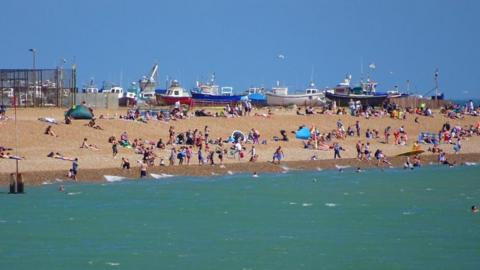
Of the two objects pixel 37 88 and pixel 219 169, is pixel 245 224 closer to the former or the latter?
pixel 219 169

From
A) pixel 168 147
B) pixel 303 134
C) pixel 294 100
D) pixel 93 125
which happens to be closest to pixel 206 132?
pixel 168 147

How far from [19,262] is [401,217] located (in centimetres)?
1362

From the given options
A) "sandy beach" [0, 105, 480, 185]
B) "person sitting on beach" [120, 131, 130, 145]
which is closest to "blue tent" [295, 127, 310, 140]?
"sandy beach" [0, 105, 480, 185]

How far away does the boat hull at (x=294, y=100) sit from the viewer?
82688mm

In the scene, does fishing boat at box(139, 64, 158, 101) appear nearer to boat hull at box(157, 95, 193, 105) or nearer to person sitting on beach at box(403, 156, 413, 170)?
boat hull at box(157, 95, 193, 105)

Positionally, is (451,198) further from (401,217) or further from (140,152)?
(140,152)

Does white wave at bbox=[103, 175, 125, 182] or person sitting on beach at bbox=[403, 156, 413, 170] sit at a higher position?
person sitting on beach at bbox=[403, 156, 413, 170]

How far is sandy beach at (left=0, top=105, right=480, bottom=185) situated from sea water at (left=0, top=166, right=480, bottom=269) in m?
1.37

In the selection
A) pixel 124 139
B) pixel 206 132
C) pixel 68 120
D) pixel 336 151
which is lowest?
pixel 336 151

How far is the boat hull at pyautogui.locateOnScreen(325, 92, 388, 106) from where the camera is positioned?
265 feet

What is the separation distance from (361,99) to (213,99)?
31.6ft

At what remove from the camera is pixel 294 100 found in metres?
83.6

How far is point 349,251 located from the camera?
105ft

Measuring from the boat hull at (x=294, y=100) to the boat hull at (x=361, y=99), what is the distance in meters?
0.93
